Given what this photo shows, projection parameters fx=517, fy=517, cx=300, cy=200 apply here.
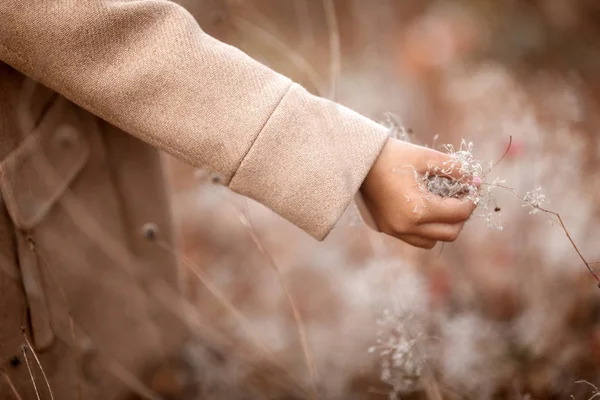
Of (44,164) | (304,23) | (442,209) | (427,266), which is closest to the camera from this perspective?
(442,209)

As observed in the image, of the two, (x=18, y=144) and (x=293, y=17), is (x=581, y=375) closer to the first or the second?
(x=18, y=144)

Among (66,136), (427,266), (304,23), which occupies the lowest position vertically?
(427,266)

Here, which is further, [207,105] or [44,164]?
[44,164]

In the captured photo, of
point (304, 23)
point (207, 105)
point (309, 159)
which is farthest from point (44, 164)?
point (304, 23)

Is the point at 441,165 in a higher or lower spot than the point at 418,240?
higher

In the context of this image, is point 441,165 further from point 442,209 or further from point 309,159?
point 309,159

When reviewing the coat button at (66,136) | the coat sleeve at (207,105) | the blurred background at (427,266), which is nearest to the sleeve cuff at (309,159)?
the coat sleeve at (207,105)
